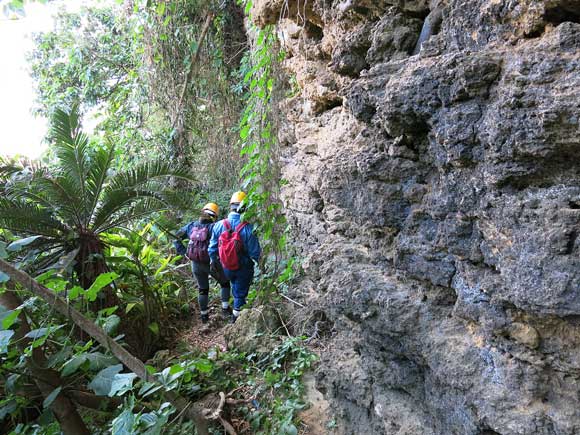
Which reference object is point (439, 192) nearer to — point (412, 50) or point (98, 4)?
point (412, 50)

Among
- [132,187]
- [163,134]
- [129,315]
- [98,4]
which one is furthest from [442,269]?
[98,4]

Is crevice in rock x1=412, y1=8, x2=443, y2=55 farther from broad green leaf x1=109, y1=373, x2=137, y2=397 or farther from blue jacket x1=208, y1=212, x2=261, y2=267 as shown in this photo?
blue jacket x1=208, y1=212, x2=261, y2=267

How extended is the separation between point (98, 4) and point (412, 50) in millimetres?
9294

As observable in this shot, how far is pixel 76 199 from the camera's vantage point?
14.2 ft

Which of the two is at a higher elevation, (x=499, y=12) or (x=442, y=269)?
(x=499, y=12)

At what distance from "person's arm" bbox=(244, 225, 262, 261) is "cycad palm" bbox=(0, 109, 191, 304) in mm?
988

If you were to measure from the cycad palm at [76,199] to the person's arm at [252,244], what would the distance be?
0.99 meters

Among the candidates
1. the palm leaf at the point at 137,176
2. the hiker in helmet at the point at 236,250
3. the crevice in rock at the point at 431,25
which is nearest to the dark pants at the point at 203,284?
the hiker in helmet at the point at 236,250

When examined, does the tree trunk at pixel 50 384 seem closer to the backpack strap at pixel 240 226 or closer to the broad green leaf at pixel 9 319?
the broad green leaf at pixel 9 319

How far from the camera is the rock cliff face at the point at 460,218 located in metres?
1.13

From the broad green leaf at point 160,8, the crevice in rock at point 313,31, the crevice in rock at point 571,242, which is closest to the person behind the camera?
the crevice in rock at point 571,242

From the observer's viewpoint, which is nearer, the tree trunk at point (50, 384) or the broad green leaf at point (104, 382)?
the broad green leaf at point (104, 382)

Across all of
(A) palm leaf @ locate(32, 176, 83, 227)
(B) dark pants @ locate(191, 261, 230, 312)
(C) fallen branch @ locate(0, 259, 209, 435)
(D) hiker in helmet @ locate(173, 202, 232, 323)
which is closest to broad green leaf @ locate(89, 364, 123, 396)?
(C) fallen branch @ locate(0, 259, 209, 435)

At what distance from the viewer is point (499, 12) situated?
1.31m
